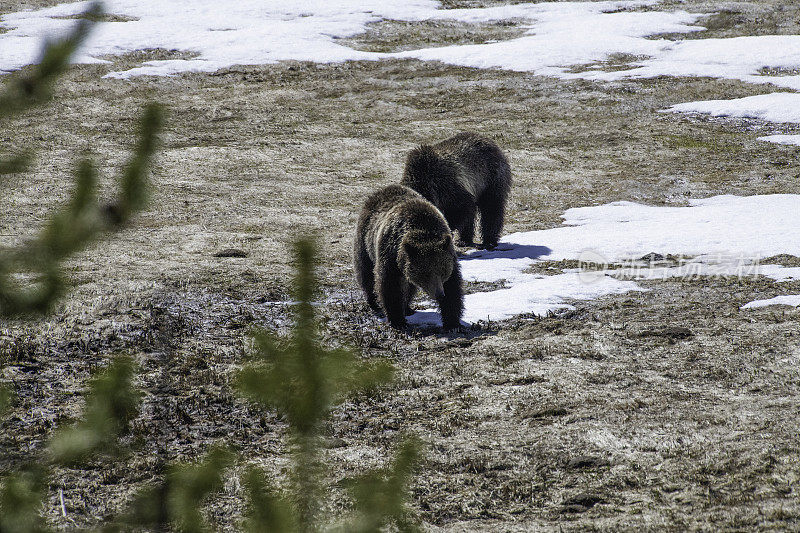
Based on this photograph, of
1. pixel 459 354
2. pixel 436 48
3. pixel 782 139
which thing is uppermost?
pixel 436 48

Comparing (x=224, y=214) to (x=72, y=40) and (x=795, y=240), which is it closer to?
(x=795, y=240)

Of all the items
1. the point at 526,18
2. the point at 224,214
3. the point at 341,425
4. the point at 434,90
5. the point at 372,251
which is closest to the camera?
the point at 341,425

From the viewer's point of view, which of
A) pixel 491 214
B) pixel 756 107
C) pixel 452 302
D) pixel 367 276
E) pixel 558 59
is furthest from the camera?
pixel 558 59

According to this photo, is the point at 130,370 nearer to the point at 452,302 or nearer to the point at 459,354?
the point at 459,354

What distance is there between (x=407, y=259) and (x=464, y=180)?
12.7 ft

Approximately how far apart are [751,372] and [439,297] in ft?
10.4

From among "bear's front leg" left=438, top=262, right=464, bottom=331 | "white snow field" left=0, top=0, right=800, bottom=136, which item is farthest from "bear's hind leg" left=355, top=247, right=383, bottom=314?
"white snow field" left=0, top=0, right=800, bottom=136

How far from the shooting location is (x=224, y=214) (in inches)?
567

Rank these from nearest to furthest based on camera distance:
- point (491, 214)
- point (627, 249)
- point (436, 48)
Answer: point (627, 249), point (491, 214), point (436, 48)

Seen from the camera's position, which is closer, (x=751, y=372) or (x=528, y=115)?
(x=751, y=372)

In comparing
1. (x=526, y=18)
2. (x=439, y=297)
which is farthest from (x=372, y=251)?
(x=526, y=18)

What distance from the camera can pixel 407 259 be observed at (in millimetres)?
8219

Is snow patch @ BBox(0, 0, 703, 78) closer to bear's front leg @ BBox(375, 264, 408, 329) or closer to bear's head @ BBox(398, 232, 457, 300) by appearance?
bear's front leg @ BBox(375, 264, 408, 329)

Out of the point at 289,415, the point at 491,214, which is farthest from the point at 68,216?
the point at 491,214
